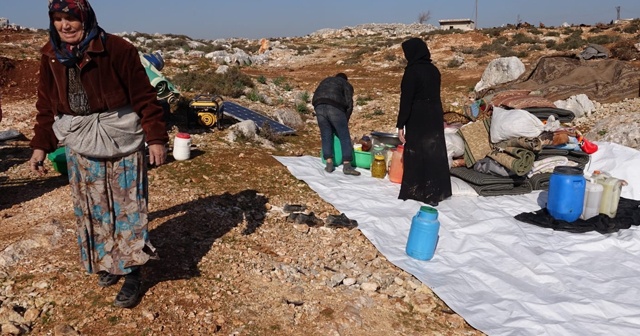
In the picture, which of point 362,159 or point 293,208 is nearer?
point 293,208

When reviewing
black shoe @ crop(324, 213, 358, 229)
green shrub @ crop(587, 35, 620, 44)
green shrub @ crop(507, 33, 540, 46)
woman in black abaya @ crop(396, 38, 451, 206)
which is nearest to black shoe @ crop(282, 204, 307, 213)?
black shoe @ crop(324, 213, 358, 229)

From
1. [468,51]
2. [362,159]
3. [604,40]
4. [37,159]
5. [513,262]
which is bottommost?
[513,262]

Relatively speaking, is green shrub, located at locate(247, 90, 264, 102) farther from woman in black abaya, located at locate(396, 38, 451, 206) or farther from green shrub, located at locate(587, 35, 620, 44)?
green shrub, located at locate(587, 35, 620, 44)

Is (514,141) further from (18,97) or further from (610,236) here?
(18,97)

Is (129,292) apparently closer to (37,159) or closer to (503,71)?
(37,159)

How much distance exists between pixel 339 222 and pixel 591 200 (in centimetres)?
242

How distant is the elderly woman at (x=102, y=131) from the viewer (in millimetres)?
2506

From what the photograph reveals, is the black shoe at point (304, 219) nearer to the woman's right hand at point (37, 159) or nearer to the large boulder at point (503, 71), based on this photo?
the woman's right hand at point (37, 159)

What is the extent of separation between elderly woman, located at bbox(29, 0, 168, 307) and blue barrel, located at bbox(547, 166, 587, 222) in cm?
357

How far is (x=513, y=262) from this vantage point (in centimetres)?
386

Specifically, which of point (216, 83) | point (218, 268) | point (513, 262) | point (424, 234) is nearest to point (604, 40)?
point (216, 83)

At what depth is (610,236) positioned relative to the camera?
4270mm

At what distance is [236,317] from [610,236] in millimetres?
3407

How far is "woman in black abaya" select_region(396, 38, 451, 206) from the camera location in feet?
15.8
